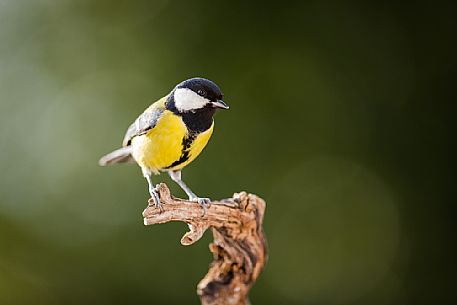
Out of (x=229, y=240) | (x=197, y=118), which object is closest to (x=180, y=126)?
(x=197, y=118)

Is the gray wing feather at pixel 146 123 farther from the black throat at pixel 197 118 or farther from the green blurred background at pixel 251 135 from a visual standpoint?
the green blurred background at pixel 251 135

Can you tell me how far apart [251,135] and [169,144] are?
1.70 metres

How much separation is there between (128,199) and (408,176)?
189 centimetres

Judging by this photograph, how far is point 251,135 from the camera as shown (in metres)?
3.86

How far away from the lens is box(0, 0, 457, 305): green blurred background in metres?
3.86

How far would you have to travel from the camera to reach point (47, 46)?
398 cm

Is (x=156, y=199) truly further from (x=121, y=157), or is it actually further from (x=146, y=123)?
(x=121, y=157)

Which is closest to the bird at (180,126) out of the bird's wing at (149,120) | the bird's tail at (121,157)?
the bird's wing at (149,120)

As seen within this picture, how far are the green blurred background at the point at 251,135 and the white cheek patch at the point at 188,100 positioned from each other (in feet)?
5.14

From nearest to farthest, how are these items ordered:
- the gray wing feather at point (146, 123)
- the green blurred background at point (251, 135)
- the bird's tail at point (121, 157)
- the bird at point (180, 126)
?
the bird at point (180, 126) < the gray wing feather at point (146, 123) < the bird's tail at point (121, 157) < the green blurred background at point (251, 135)

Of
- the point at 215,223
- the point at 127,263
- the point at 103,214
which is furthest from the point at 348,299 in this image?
the point at 215,223

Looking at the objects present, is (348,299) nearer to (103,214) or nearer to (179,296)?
(179,296)

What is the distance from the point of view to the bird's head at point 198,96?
2.14 meters

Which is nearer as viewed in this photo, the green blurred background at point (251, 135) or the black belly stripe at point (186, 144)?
the black belly stripe at point (186, 144)
